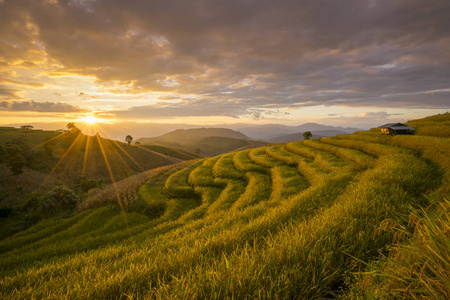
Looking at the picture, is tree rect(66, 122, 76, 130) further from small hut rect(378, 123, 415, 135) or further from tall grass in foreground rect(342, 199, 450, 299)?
small hut rect(378, 123, 415, 135)

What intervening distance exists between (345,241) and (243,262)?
1950 millimetres

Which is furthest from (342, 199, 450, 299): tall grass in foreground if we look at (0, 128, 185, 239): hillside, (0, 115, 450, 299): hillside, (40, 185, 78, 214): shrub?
(40, 185, 78, 214): shrub

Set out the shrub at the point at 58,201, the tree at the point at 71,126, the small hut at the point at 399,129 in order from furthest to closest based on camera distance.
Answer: the tree at the point at 71,126
the shrub at the point at 58,201
the small hut at the point at 399,129

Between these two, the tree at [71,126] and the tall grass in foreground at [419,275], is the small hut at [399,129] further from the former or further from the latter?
the tree at [71,126]

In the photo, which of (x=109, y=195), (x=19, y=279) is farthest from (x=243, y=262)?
(x=109, y=195)

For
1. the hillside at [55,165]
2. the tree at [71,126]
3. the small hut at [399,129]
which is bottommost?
the hillside at [55,165]

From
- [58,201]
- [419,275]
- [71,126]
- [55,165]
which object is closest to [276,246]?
[419,275]

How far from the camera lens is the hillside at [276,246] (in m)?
2.26

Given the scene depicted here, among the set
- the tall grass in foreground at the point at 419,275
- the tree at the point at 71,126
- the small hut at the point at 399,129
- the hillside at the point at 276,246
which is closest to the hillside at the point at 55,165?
the tree at the point at 71,126

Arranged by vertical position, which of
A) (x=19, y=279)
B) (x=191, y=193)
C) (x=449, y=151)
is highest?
(x=449, y=151)

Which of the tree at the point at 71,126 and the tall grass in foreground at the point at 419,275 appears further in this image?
the tree at the point at 71,126

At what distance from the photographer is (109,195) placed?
16641 millimetres

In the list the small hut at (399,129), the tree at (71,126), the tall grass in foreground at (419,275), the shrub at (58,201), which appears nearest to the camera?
the tall grass in foreground at (419,275)

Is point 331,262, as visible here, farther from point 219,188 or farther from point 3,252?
point 3,252
